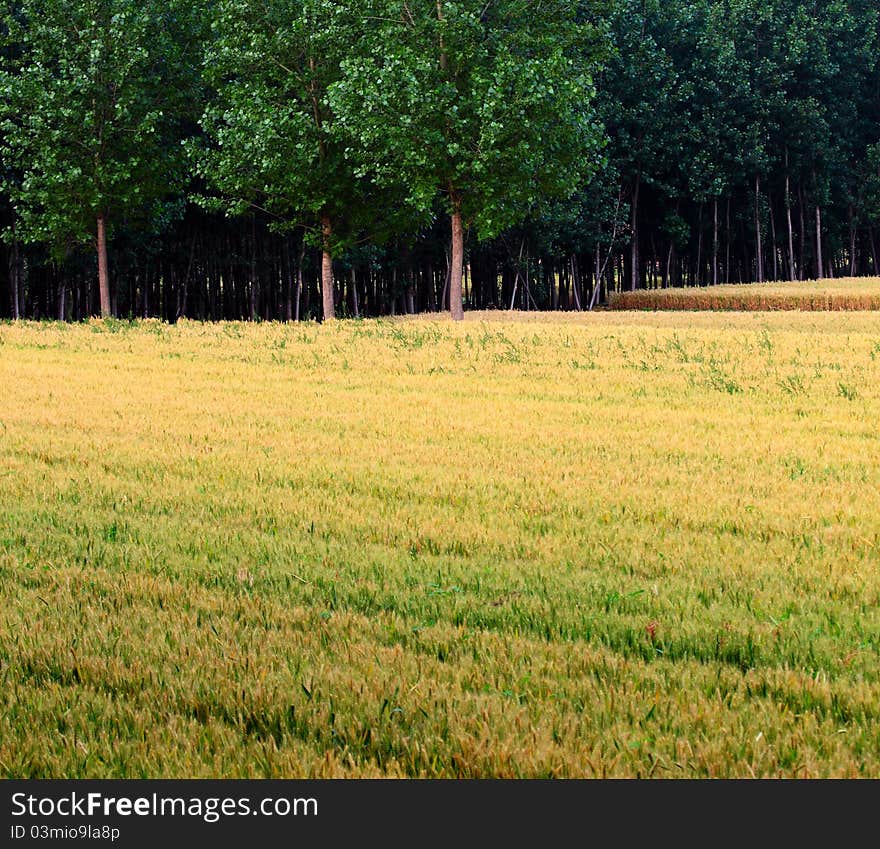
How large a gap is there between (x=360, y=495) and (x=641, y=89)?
4874cm

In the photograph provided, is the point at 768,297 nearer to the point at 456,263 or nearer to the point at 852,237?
the point at 456,263

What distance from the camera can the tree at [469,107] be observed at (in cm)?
3306

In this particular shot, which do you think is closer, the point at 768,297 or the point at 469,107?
the point at 469,107

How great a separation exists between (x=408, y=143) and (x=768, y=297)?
19.5m

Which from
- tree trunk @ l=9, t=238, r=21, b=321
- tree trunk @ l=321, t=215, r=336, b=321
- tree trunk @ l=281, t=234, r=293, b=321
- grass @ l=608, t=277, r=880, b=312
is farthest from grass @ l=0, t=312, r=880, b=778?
tree trunk @ l=281, t=234, r=293, b=321

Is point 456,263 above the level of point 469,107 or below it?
below

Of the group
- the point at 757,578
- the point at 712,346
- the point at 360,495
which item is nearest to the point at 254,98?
the point at 712,346

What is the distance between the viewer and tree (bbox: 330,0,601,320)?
33.1 meters

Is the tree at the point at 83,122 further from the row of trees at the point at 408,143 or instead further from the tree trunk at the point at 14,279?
the tree trunk at the point at 14,279

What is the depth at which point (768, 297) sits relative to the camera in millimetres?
44750

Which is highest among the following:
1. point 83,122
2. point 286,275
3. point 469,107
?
point 83,122

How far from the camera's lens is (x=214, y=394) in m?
16.0

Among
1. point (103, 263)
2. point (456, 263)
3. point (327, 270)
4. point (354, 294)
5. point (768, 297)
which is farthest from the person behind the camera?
point (354, 294)

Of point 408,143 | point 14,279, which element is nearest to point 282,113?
point 408,143
